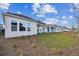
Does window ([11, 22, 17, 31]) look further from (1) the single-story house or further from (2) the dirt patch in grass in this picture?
(2) the dirt patch in grass

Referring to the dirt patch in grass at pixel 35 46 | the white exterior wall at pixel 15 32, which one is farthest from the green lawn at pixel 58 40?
the white exterior wall at pixel 15 32

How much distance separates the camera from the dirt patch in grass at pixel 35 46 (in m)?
2.94

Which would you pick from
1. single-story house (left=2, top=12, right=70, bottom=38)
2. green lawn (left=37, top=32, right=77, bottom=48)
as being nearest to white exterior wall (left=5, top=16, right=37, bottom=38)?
single-story house (left=2, top=12, right=70, bottom=38)

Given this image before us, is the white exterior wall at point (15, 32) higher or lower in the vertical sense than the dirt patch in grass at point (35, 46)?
higher

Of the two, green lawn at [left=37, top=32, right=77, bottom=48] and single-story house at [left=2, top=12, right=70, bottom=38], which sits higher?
single-story house at [left=2, top=12, right=70, bottom=38]

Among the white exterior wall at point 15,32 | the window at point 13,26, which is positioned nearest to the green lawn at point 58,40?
the white exterior wall at point 15,32

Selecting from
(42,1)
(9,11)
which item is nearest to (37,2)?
(42,1)

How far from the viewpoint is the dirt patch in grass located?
2.94 metres

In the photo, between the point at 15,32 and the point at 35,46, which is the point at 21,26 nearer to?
the point at 15,32

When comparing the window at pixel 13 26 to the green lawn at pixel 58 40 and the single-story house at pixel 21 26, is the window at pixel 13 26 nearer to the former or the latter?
the single-story house at pixel 21 26

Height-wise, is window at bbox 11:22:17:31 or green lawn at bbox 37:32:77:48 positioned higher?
window at bbox 11:22:17:31

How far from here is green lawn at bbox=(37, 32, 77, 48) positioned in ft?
9.68

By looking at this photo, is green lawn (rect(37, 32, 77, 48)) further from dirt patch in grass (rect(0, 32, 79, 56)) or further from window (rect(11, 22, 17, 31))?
window (rect(11, 22, 17, 31))

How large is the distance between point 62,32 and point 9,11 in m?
0.75
